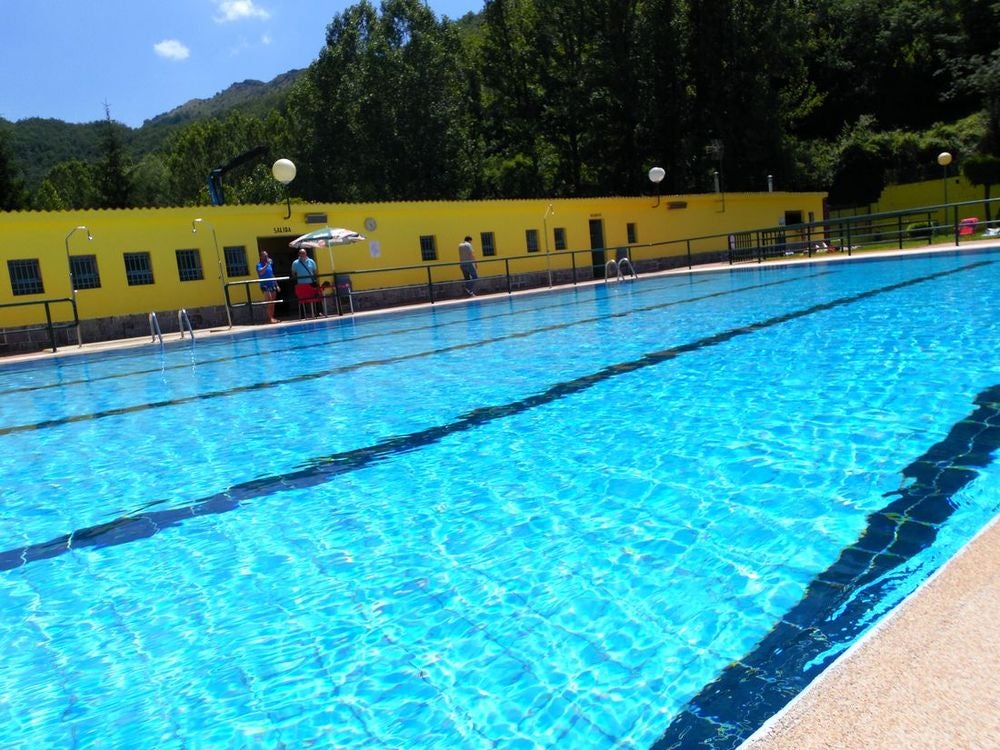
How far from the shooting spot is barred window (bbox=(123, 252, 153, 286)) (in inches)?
715

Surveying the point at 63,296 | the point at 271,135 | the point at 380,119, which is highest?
the point at 271,135

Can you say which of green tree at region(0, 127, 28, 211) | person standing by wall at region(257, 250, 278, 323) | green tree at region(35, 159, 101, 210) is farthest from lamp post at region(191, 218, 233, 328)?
green tree at region(35, 159, 101, 210)

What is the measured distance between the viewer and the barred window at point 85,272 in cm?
1742

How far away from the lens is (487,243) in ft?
81.5

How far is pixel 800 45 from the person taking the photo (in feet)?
123

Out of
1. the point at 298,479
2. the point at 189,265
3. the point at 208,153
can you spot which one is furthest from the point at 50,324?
the point at 208,153

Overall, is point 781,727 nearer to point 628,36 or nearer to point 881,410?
point 881,410

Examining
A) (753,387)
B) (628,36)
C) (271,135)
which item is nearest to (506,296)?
(753,387)

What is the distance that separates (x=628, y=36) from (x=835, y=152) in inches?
492

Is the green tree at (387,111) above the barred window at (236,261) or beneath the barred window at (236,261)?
above

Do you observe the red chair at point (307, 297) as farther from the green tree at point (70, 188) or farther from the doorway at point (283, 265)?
the green tree at point (70, 188)

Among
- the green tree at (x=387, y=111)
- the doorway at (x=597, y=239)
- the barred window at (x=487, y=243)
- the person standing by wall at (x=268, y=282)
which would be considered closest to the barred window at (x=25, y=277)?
the person standing by wall at (x=268, y=282)

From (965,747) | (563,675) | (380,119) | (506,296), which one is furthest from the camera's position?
(380,119)

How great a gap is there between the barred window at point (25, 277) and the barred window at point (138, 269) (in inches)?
73.5
